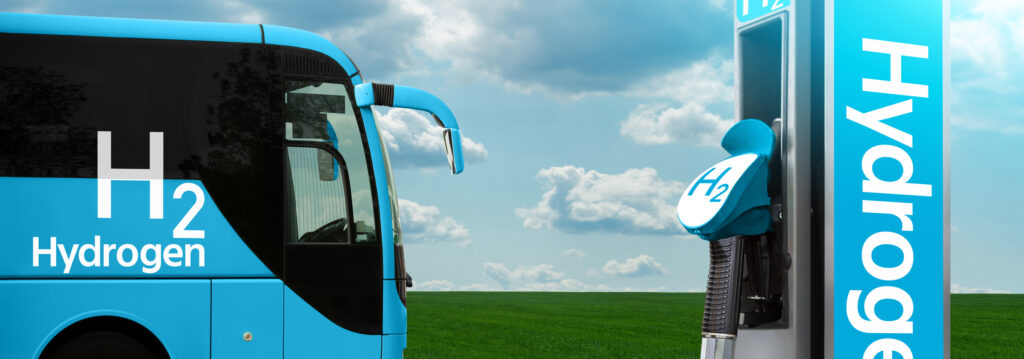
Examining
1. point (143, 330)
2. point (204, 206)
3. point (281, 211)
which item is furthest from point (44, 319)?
point (281, 211)

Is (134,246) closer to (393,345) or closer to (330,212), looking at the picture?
(330,212)

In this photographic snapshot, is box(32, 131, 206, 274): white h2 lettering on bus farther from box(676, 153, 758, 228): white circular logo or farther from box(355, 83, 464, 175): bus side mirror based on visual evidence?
box(676, 153, 758, 228): white circular logo

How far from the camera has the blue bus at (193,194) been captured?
276 inches

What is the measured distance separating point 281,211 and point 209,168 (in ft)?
2.15

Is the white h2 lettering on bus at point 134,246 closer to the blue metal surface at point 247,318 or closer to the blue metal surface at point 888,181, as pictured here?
the blue metal surface at point 247,318

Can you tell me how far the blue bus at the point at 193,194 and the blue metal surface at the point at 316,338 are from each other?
1 centimetres

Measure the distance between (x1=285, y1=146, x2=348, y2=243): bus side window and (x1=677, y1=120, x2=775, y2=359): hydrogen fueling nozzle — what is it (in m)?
3.72

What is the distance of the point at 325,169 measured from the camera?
738 cm

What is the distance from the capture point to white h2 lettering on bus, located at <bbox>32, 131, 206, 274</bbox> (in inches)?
275

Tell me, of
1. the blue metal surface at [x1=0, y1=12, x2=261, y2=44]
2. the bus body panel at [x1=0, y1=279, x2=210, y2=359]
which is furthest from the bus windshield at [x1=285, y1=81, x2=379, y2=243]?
the bus body panel at [x1=0, y1=279, x2=210, y2=359]

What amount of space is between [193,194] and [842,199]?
16.0 ft

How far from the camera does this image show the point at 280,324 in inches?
283

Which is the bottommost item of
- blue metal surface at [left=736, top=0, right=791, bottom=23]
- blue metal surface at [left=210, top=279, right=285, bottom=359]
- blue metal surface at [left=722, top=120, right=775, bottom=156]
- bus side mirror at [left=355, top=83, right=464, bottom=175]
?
blue metal surface at [left=210, top=279, right=285, bottom=359]

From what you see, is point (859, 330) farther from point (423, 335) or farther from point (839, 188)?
point (423, 335)
